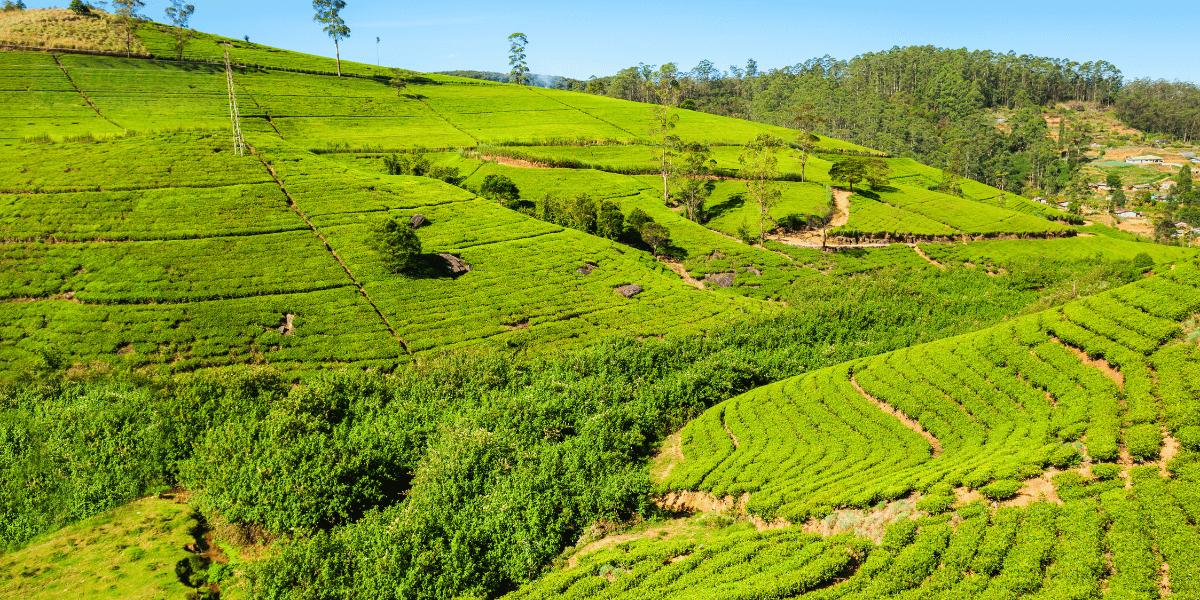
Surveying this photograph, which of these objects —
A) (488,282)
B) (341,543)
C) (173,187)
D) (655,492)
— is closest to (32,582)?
(341,543)

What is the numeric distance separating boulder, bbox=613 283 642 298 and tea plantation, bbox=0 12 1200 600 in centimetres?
114

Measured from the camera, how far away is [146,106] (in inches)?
3691

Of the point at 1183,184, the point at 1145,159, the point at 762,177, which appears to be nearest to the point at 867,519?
the point at 762,177

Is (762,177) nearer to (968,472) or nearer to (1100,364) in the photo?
(1100,364)

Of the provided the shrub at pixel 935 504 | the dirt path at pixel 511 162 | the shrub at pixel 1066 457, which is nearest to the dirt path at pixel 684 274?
the dirt path at pixel 511 162

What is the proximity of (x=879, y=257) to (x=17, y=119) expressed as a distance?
11636 cm

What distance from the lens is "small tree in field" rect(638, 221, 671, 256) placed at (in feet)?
228

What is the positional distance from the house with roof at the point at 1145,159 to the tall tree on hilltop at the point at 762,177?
549 ft

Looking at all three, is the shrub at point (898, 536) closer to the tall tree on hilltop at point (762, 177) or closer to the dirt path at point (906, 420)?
the dirt path at point (906, 420)

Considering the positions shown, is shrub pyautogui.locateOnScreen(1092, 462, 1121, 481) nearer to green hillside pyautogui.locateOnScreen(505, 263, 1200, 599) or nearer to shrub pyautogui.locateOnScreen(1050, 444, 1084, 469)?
green hillside pyautogui.locateOnScreen(505, 263, 1200, 599)

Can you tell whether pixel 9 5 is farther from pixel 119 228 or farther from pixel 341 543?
pixel 341 543

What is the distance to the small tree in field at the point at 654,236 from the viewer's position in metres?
69.5

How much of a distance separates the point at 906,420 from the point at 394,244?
44397 mm

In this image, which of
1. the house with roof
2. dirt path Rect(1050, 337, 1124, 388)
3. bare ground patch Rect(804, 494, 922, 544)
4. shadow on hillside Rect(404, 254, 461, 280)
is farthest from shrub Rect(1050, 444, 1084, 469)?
the house with roof
